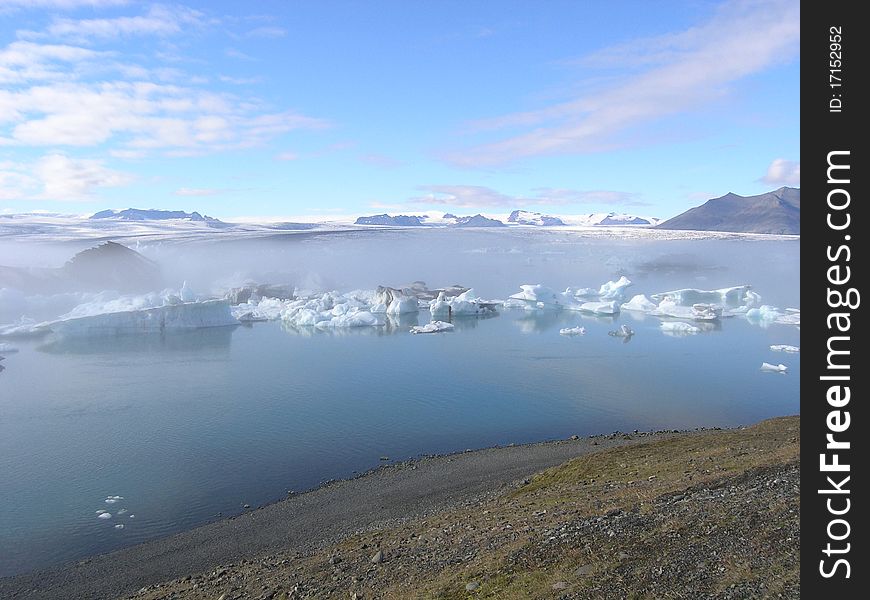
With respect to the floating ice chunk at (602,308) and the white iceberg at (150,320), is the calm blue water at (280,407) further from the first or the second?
the floating ice chunk at (602,308)

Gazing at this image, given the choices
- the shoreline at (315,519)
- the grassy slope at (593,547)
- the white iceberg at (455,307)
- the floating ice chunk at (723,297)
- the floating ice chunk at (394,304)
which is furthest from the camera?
the floating ice chunk at (723,297)

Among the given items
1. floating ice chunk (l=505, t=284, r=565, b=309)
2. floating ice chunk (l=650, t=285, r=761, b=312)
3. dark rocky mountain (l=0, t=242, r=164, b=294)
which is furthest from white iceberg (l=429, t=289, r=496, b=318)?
dark rocky mountain (l=0, t=242, r=164, b=294)

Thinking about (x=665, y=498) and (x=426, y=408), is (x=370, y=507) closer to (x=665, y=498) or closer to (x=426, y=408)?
(x=665, y=498)

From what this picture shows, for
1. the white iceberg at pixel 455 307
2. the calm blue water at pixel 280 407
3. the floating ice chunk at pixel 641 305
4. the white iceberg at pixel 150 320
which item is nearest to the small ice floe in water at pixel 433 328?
the calm blue water at pixel 280 407

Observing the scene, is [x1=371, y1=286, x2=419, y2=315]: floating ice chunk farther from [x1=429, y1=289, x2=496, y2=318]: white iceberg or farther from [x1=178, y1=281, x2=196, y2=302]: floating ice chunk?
[x1=178, y1=281, x2=196, y2=302]: floating ice chunk

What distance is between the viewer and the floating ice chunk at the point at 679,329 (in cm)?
4678

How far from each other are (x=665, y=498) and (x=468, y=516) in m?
4.22

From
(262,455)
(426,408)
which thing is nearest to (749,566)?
(262,455)

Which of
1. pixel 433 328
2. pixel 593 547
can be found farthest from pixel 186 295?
pixel 593 547

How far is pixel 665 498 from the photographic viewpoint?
967 cm

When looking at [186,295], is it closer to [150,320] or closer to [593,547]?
[150,320]
